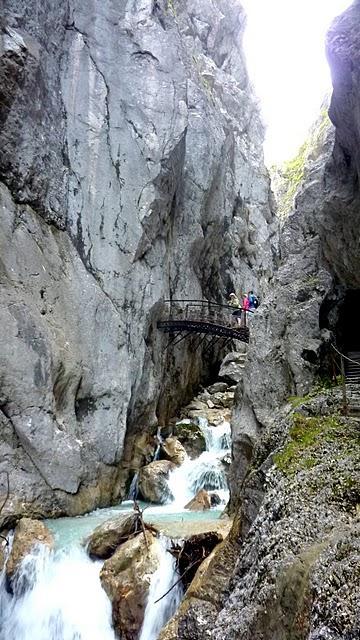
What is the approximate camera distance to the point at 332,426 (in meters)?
7.87

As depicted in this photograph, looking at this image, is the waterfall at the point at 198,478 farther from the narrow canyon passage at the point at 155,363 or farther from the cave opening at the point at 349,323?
the cave opening at the point at 349,323

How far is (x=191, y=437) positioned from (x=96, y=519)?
23.5ft

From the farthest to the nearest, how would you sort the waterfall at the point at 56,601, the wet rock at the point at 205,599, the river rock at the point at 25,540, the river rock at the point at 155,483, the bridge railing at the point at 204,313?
the bridge railing at the point at 204,313 < the river rock at the point at 155,483 < the river rock at the point at 25,540 < the waterfall at the point at 56,601 < the wet rock at the point at 205,599

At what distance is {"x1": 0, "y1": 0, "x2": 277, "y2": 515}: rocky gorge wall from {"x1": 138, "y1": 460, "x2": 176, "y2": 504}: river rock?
3.06ft

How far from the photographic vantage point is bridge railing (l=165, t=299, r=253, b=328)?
2523 centimetres

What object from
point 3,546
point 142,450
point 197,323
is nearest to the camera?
point 3,546

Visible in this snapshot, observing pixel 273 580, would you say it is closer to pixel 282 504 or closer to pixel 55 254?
pixel 282 504

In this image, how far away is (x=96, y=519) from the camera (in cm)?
1455

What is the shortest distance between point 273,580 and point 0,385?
11.1m

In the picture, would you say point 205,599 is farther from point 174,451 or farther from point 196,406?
point 196,406

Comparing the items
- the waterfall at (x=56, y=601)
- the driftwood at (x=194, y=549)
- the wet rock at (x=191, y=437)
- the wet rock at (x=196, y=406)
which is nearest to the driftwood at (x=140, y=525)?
the driftwood at (x=194, y=549)

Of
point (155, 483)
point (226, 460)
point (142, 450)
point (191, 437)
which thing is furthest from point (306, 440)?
point (191, 437)

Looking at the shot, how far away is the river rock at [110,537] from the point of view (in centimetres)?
1088

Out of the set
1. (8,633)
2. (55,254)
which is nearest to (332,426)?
(8,633)
